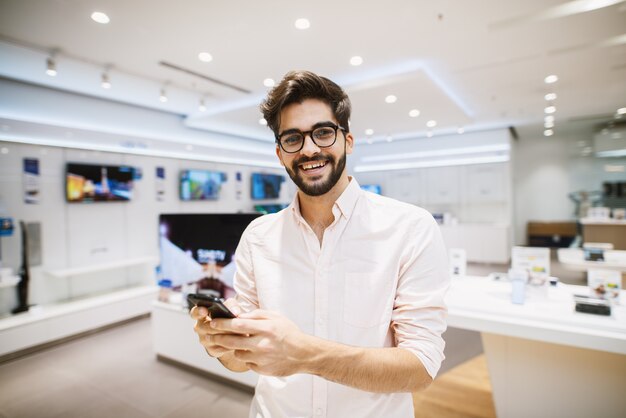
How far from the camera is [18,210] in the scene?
14.0 feet

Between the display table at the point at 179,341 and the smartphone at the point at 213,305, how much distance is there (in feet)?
8.49

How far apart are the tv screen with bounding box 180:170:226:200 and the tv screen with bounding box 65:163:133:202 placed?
1026mm

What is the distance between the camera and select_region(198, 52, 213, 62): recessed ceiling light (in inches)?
144

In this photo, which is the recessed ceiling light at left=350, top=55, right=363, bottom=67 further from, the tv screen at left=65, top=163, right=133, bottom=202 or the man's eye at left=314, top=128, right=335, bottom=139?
the tv screen at left=65, top=163, right=133, bottom=202

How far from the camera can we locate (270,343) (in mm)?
709

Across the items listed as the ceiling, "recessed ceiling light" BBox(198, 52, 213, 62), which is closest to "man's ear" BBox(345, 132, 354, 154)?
the ceiling

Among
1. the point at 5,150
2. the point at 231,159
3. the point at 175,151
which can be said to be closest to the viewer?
the point at 5,150

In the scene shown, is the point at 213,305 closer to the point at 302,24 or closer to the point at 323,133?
the point at 323,133

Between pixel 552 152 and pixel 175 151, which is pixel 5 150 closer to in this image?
pixel 175 151

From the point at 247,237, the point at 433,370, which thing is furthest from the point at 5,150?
the point at 433,370

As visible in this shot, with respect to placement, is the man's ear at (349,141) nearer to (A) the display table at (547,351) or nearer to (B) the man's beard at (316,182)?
Answer: (B) the man's beard at (316,182)

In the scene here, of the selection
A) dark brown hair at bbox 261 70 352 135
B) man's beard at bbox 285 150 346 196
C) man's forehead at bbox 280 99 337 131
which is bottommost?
man's beard at bbox 285 150 346 196

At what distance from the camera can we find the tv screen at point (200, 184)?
6.28 meters

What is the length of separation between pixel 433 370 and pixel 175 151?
6.44 m
